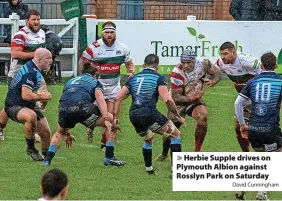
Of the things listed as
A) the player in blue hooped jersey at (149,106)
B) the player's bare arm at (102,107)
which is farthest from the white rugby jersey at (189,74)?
the player's bare arm at (102,107)

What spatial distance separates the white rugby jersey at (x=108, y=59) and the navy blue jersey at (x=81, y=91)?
82.4 inches

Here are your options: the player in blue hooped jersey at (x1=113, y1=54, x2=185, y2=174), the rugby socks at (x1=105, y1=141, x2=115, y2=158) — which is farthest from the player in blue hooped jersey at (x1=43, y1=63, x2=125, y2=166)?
the player in blue hooped jersey at (x1=113, y1=54, x2=185, y2=174)

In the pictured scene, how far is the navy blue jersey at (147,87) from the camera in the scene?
17203 mm

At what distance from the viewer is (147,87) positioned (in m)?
17.2

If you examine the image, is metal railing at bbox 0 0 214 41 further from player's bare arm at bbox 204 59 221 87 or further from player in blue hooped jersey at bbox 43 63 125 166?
player in blue hooped jersey at bbox 43 63 125 166

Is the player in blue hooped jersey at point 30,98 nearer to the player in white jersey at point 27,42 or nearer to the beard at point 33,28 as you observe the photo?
the player in white jersey at point 27,42

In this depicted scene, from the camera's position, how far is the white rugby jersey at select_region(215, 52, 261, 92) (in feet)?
61.0

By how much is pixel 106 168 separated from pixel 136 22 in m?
12.3

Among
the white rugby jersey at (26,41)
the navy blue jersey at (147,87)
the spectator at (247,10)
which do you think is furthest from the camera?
the spectator at (247,10)

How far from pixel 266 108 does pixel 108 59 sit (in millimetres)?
5282

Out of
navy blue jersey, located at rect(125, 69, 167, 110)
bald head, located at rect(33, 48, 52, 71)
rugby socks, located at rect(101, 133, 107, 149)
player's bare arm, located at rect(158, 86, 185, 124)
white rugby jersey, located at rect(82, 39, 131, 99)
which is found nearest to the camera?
player's bare arm, located at rect(158, 86, 185, 124)

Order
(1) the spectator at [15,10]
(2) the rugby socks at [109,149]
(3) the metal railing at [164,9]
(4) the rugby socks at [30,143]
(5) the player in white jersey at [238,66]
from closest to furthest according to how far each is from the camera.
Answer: (5) the player in white jersey at [238,66]
(2) the rugby socks at [109,149]
(4) the rugby socks at [30,143]
(1) the spectator at [15,10]
(3) the metal railing at [164,9]

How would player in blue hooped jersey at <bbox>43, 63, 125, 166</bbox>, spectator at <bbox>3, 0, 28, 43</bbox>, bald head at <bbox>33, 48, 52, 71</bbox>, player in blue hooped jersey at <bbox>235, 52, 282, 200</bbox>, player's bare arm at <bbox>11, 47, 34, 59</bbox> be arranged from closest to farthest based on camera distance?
player in blue hooped jersey at <bbox>235, 52, 282, 200</bbox>, player in blue hooped jersey at <bbox>43, 63, 125, 166</bbox>, bald head at <bbox>33, 48, 52, 71</bbox>, player's bare arm at <bbox>11, 47, 34, 59</bbox>, spectator at <bbox>3, 0, 28, 43</bbox>

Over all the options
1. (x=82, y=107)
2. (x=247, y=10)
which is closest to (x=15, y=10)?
(x=247, y=10)
